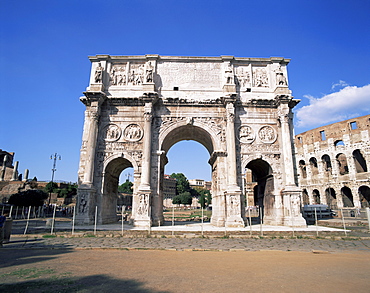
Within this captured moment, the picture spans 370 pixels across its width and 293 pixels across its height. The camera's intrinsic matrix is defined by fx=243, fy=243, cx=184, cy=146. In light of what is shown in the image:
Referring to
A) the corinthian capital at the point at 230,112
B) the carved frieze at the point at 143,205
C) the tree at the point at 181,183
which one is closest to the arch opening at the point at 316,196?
the corinthian capital at the point at 230,112

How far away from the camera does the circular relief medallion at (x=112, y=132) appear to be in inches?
635

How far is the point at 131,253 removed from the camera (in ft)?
23.0

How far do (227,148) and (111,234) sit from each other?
8.52m

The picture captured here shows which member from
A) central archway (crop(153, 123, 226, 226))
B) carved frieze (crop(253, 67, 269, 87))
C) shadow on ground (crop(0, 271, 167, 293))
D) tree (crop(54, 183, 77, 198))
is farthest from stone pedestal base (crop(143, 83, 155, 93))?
tree (crop(54, 183, 77, 198))

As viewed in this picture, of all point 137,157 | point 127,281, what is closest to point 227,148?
point 137,157

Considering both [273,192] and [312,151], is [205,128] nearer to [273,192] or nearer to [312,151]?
[273,192]

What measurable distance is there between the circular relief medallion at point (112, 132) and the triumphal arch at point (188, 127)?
67 mm

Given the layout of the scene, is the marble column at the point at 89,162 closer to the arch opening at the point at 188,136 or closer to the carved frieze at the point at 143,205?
the carved frieze at the point at 143,205

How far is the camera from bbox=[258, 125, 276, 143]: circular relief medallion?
16.2 meters

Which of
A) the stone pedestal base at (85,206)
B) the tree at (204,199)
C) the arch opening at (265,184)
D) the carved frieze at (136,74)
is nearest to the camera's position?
the stone pedestal base at (85,206)

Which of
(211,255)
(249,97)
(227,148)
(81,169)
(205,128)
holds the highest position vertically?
(249,97)

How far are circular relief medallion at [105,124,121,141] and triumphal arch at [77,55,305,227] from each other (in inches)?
2.6

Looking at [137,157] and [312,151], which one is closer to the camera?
[137,157]

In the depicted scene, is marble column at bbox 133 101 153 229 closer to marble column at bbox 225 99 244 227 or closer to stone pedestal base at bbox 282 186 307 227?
marble column at bbox 225 99 244 227
